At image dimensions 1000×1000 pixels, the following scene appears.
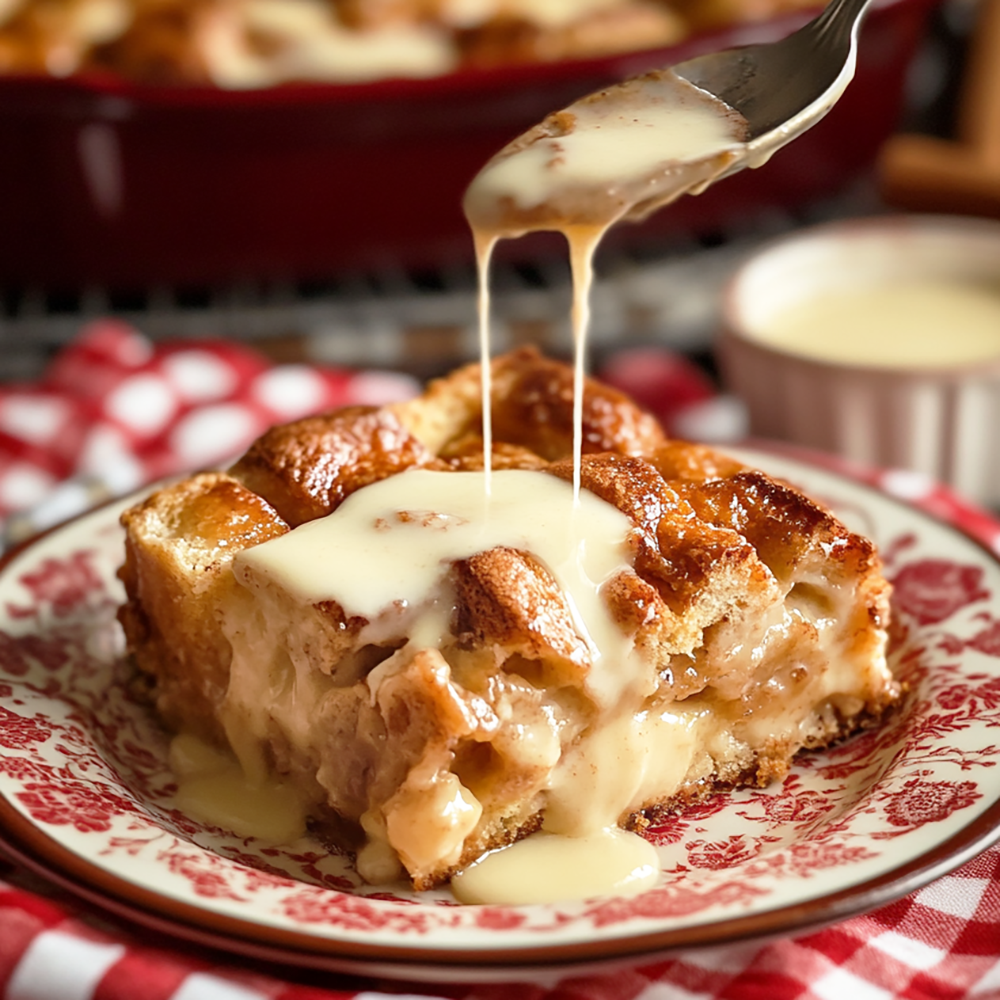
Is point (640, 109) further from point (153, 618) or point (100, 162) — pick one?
point (100, 162)

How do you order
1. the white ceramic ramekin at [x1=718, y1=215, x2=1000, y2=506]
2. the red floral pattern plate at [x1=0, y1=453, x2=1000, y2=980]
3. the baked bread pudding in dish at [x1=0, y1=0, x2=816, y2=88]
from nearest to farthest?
the red floral pattern plate at [x1=0, y1=453, x2=1000, y2=980] < the white ceramic ramekin at [x1=718, y1=215, x2=1000, y2=506] < the baked bread pudding in dish at [x1=0, y1=0, x2=816, y2=88]

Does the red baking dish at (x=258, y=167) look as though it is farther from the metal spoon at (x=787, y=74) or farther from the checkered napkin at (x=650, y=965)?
the checkered napkin at (x=650, y=965)

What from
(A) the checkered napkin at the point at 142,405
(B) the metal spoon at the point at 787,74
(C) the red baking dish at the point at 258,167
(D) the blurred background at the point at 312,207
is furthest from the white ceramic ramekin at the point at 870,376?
(B) the metal spoon at the point at 787,74

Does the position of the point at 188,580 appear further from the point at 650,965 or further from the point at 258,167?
the point at 258,167

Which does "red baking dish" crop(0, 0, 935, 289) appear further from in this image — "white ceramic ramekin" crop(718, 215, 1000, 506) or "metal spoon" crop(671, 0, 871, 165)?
"metal spoon" crop(671, 0, 871, 165)

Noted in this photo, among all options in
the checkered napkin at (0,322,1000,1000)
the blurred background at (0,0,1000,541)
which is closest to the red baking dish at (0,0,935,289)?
the blurred background at (0,0,1000,541)

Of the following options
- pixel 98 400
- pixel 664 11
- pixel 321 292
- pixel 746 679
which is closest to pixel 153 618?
pixel 746 679

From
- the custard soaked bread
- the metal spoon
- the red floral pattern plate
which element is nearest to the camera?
the red floral pattern plate
